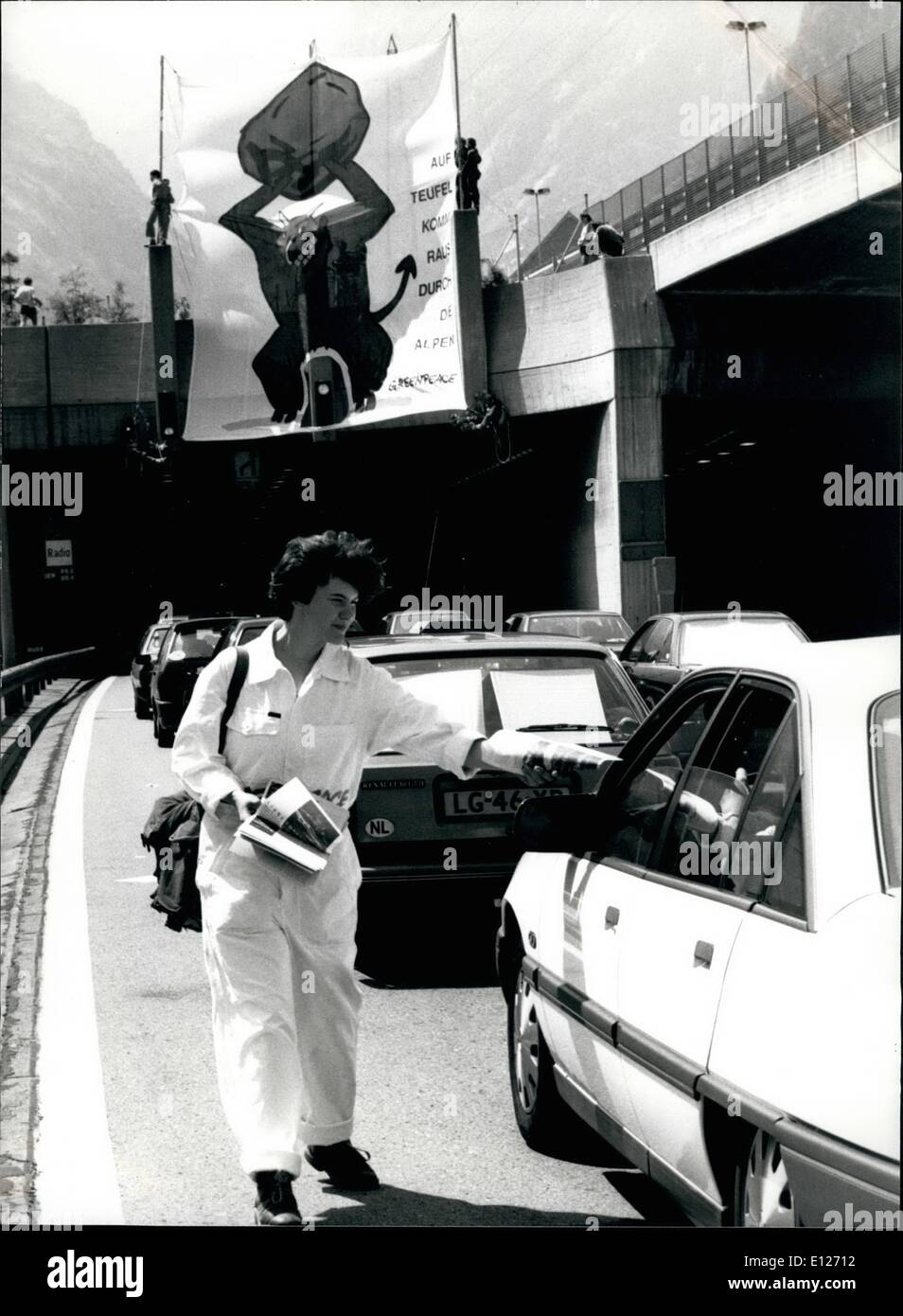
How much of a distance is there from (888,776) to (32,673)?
17826 millimetres

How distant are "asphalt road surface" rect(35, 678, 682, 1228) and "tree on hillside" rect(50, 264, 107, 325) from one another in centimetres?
255

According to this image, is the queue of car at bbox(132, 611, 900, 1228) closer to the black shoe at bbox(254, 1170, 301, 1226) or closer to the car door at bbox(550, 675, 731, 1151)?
the car door at bbox(550, 675, 731, 1151)

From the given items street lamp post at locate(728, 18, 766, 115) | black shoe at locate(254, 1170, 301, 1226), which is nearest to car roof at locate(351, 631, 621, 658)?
black shoe at locate(254, 1170, 301, 1226)

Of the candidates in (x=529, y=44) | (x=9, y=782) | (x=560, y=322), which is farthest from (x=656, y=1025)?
(x=560, y=322)

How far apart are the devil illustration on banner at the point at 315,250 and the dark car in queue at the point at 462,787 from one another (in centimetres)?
193

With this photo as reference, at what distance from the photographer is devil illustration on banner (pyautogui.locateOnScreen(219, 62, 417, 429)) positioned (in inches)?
200

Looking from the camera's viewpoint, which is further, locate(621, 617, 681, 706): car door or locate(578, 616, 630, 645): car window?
locate(578, 616, 630, 645): car window

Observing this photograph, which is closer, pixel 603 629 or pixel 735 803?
pixel 735 803

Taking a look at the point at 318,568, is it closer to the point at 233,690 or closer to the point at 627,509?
the point at 233,690

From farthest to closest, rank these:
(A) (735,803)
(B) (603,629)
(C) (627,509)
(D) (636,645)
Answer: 1. (C) (627,509)
2. (B) (603,629)
3. (D) (636,645)
4. (A) (735,803)

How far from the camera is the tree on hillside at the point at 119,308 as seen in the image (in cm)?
520

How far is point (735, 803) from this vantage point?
391cm

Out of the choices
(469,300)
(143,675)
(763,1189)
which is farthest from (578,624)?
(763,1189)
